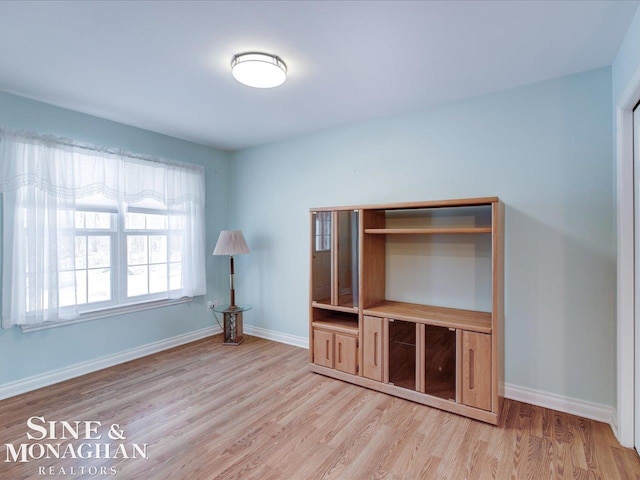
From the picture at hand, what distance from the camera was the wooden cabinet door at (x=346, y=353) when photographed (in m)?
2.83

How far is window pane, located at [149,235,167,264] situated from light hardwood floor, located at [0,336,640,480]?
1.23 meters

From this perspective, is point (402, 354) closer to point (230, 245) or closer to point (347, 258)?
point (347, 258)

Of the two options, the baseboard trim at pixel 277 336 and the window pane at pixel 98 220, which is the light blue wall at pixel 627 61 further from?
the window pane at pixel 98 220

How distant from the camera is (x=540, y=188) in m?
2.39

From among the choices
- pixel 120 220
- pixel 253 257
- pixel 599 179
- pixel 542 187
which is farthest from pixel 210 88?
pixel 599 179

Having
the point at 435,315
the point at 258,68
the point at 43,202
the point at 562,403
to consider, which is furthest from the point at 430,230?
A: the point at 43,202

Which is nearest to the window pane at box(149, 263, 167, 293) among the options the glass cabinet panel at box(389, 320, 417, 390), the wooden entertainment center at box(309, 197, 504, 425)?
the wooden entertainment center at box(309, 197, 504, 425)

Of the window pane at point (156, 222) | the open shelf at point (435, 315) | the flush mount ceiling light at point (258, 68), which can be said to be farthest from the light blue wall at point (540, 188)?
the window pane at point (156, 222)

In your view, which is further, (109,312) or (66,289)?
(109,312)

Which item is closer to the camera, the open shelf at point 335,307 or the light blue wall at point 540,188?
the light blue wall at point 540,188

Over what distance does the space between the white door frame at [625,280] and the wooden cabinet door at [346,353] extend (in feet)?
5.81

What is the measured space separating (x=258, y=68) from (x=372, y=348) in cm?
233

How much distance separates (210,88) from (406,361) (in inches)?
107

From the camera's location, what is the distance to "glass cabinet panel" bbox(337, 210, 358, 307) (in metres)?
2.88
